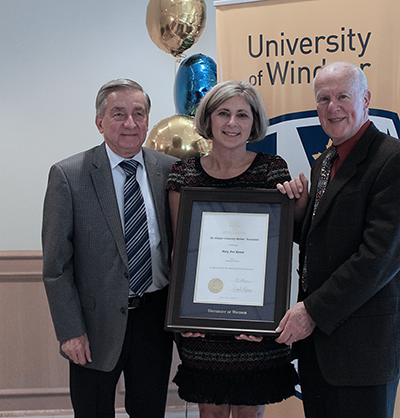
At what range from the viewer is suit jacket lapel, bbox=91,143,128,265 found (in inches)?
66.0

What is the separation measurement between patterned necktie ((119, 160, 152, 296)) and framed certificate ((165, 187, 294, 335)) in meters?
0.15

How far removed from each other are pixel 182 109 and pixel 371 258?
1.61 meters

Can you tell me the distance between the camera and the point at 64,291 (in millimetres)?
1654

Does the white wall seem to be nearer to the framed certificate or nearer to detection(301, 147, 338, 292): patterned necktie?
the framed certificate

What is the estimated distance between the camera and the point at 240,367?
1.69 m

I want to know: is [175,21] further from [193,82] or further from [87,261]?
[87,261]

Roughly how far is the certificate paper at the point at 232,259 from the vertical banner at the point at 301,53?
78cm

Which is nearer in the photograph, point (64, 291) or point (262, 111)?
point (64, 291)

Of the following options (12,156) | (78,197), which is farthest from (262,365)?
(12,156)

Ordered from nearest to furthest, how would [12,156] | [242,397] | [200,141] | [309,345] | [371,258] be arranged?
1. [371,258]
2. [309,345]
3. [242,397]
4. [200,141]
5. [12,156]

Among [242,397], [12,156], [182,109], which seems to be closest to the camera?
[242,397]

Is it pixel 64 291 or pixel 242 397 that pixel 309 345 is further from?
pixel 64 291

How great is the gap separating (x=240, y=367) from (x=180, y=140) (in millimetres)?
1241

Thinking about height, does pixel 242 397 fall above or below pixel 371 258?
below
